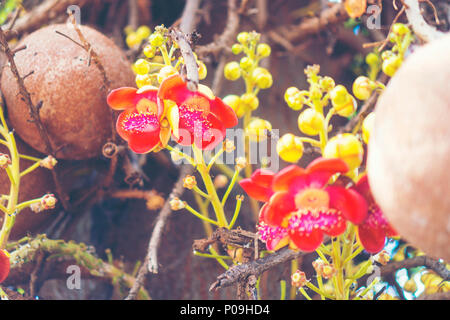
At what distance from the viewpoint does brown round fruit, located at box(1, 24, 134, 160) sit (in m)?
0.74

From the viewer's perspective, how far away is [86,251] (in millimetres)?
814

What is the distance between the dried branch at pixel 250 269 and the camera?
1.80 feet

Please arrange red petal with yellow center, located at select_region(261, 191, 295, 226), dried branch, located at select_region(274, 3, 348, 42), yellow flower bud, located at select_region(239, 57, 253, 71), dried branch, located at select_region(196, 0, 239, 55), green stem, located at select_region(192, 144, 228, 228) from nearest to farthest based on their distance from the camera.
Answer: red petal with yellow center, located at select_region(261, 191, 295, 226) < green stem, located at select_region(192, 144, 228, 228) < yellow flower bud, located at select_region(239, 57, 253, 71) < dried branch, located at select_region(196, 0, 239, 55) < dried branch, located at select_region(274, 3, 348, 42)

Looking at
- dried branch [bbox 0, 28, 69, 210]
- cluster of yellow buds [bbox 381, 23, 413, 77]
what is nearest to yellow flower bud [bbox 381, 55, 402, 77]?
cluster of yellow buds [bbox 381, 23, 413, 77]

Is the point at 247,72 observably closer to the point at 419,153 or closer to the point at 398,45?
the point at 398,45

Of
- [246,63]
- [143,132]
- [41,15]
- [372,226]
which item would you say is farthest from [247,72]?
[41,15]

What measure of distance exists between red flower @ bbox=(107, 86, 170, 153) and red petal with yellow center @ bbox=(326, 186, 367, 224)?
0.20 metres

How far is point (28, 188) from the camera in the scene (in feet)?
2.57

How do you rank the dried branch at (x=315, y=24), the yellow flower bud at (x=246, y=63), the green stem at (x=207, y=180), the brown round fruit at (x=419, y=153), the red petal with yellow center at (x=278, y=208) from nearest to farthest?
the brown round fruit at (x=419, y=153)
the red petal with yellow center at (x=278, y=208)
the green stem at (x=207, y=180)
the yellow flower bud at (x=246, y=63)
the dried branch at (x=315, y=24)

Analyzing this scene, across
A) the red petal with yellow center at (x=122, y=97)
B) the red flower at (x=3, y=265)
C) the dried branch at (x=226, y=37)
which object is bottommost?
the red flower at (x=3, y=265)

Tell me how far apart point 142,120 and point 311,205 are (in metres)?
0.22

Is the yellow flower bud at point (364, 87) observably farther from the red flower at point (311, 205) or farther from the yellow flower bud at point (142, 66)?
the yellow flower bud at point (142, 66)

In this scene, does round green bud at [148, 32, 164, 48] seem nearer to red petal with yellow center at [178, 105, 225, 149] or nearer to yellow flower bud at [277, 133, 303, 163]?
red petal with yellow center at [178, 105, 225, 149]

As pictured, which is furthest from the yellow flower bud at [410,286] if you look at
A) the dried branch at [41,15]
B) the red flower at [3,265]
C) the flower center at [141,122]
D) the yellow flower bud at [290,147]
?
the dried branch at [41,15]
